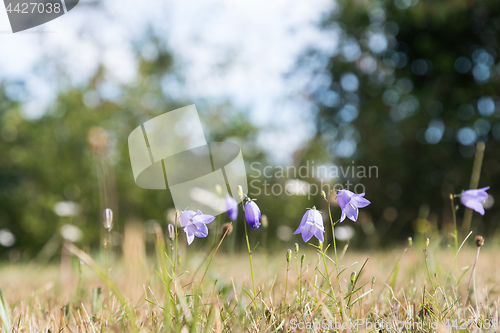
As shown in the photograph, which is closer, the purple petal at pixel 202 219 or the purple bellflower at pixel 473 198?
the purple petal at pixel 202 219

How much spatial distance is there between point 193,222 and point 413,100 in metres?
6.87

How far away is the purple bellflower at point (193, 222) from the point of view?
1.14m

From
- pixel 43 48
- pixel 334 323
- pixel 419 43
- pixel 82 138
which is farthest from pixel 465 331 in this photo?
pixel 43 48

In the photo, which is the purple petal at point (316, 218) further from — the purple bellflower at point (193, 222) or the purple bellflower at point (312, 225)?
the purple bellflower at point (193, 222)

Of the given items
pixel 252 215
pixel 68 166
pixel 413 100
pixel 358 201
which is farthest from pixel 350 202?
pixel 68 166

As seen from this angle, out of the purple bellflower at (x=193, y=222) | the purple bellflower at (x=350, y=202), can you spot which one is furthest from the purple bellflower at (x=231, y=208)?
the purple bellflower at (x=350, y=202)

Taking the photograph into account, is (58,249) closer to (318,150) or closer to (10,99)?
(10,99)

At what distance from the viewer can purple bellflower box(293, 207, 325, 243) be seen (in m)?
1.10

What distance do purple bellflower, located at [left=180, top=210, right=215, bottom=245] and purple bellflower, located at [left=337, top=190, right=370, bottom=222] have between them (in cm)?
42

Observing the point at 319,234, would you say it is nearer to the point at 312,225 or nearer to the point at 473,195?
the point at 312,225

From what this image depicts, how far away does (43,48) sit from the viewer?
34.7 ft

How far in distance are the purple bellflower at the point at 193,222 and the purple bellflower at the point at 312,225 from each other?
11.8 inches

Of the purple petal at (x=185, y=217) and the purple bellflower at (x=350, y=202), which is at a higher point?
the purple petal at (x=185, y=217)

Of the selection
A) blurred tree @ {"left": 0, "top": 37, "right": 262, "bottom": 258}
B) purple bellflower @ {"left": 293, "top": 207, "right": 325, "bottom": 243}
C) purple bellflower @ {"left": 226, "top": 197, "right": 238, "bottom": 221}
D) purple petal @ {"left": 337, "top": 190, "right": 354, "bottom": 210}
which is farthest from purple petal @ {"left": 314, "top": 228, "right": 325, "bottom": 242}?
blurred tree @ {"left": 0, "top": 37, "right": 262, "bottom": 258}
